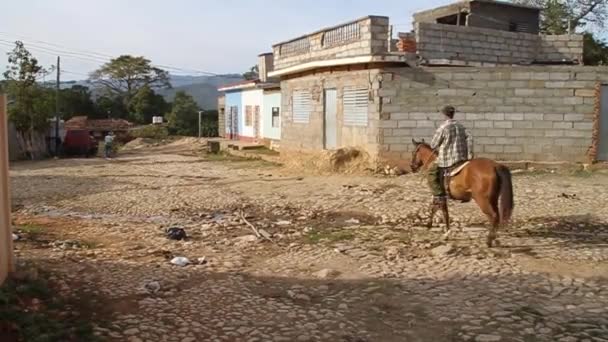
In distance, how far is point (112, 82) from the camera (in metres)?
50.6

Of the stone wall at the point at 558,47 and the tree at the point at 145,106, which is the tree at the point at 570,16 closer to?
the stone wall at the point at 558,47

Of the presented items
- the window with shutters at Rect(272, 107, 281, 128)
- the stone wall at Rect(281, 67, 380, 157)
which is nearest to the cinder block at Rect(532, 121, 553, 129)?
the stone wall at Rect(281, 67, 380, 157)

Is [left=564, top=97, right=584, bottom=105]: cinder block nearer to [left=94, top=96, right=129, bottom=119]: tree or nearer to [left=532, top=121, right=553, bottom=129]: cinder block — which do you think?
[left=532, top=121, right=553, bottom=129]: cinder block

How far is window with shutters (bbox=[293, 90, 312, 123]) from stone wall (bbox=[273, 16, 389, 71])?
3.65 ft

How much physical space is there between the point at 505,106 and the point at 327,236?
27.5ft

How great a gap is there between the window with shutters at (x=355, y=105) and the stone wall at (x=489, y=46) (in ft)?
6.26

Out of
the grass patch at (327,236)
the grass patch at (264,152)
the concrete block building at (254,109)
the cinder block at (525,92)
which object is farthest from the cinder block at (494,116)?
the concrete block building at (254,109)

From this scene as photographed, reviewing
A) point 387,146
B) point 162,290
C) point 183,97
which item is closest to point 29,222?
point 162,290

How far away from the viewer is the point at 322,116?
17.7 m

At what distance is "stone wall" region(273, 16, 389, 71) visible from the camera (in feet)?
50.1

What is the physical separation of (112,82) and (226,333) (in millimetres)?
49566

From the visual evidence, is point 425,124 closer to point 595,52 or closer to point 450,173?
point 450,173

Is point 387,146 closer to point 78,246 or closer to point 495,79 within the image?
point 495,79

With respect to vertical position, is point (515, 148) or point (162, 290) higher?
point (515, 148)
